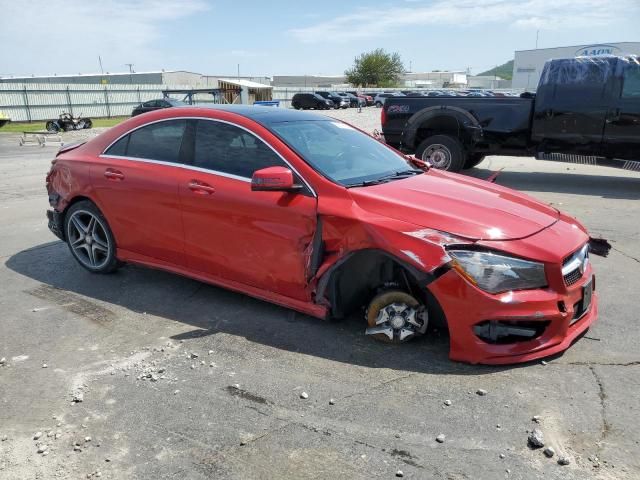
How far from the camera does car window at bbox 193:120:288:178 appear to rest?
4105mm

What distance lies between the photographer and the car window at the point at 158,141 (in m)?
4.58

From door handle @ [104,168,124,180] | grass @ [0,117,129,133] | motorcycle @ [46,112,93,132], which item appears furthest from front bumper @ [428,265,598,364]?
grass @ [0,117,129,133]

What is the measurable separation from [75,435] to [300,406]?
1.20 meters

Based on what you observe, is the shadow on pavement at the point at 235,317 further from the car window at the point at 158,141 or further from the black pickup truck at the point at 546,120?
the black pickup truck at the point at 546,120

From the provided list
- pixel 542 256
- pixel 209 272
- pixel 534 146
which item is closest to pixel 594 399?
pixel 542 256

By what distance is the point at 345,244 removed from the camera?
3.61 m

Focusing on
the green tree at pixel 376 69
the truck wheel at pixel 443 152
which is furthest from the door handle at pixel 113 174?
the green tree at pixel 376 69

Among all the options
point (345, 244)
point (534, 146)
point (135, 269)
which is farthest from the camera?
point (534, 146)

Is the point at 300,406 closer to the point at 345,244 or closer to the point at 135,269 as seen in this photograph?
the point at 345,244

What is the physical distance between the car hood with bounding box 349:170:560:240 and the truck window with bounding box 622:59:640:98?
255 inches

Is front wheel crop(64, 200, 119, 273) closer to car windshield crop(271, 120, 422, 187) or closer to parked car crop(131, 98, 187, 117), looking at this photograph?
car windshield crop(271, 120, 422, 187)

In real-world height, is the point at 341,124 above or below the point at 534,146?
above

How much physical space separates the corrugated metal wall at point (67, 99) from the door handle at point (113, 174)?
108ft

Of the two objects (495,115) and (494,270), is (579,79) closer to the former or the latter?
(495,115)
